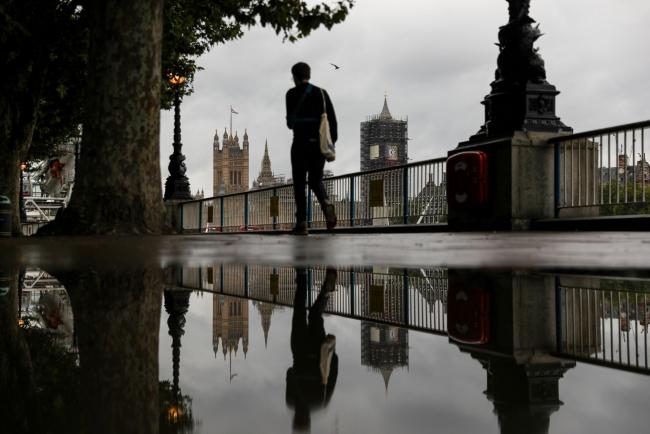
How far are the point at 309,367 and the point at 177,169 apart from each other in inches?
1058

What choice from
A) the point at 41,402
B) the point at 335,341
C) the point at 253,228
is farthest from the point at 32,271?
the point at 253,228

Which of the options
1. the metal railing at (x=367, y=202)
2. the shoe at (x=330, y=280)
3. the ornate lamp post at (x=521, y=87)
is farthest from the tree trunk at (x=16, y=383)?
the metal railing at (x=367, y=202)

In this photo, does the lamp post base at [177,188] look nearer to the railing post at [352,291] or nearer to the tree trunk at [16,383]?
the railing post at [352,291]

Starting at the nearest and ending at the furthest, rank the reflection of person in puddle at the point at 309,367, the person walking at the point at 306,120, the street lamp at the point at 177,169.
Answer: the reflection of person in puddle at the point at 309,367 → the person walking at the point at 306,120 → the street lamp at the point at 177,169

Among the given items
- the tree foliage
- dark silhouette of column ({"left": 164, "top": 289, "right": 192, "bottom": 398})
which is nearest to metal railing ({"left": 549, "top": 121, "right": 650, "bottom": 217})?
the tree foliage

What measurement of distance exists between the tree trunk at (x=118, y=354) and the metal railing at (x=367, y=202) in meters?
13.9

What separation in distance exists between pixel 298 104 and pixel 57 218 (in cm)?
325

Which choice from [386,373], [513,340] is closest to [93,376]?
[386,373]

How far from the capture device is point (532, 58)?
12695 millimetres

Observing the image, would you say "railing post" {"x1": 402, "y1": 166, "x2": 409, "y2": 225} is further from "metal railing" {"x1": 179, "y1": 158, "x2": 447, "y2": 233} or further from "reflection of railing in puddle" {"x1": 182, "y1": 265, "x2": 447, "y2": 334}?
"reflection of railing in puddle" {"x1": 182, "y1": 265, "x2": 447, "y2": 334}

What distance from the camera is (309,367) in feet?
4.34

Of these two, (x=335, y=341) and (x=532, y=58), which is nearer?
(x=335, y=341)

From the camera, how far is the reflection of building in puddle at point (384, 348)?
1318 millimetres

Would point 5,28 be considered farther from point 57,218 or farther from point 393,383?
point 393,383
